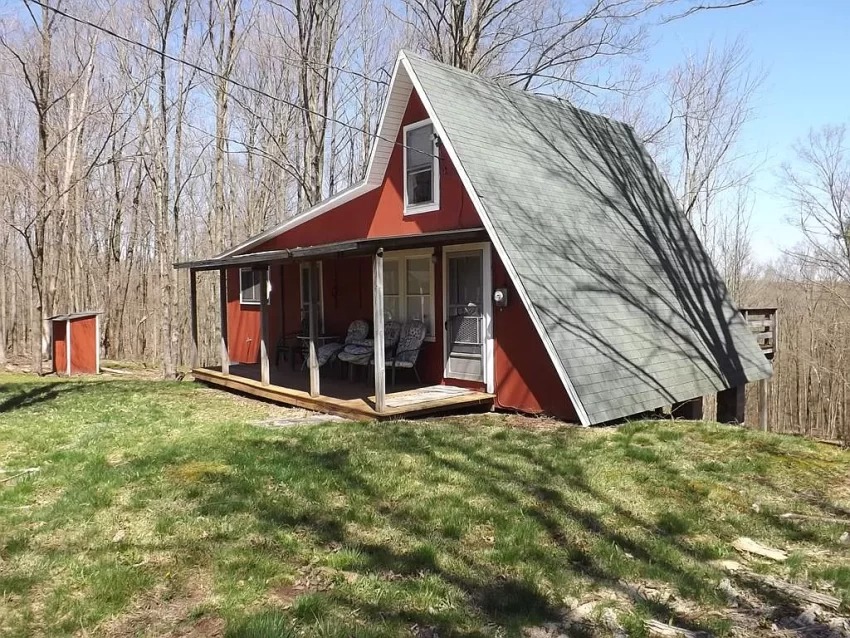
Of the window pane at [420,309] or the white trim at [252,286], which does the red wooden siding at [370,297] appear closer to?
the white trim at [252,286]

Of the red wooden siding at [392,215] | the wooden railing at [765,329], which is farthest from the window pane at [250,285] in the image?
the wooden railing at [765,329]

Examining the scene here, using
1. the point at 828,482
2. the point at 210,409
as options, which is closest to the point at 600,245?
the point at 828,482

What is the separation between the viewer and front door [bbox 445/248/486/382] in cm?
867

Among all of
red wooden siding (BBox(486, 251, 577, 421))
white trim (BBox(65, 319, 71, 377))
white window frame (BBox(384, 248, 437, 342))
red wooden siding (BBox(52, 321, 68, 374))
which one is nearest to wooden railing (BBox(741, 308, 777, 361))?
red wooden siding (BBox(486, 251, 577, 421))

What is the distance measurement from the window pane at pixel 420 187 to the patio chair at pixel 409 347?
189cm

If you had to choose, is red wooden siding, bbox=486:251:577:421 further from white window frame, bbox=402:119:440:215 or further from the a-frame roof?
white window frame, bbox=402:119:440:215

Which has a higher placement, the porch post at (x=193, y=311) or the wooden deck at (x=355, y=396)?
the porch post at (x=193, y=311)

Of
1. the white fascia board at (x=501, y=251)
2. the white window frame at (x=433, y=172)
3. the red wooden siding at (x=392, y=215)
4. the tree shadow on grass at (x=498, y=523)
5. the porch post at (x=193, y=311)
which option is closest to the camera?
the tree shadow on grass at (x=498, y=523)

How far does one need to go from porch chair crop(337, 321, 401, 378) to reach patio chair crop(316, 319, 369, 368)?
11.2 inches

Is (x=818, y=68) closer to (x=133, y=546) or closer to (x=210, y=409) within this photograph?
(x=210, y=409)

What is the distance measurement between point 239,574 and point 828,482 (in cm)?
495

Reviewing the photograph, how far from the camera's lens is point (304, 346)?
11.8 m

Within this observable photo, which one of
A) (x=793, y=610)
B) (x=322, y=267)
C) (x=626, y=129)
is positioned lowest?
(x=793, y=610)

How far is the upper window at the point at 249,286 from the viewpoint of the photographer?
13.8 meters
